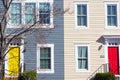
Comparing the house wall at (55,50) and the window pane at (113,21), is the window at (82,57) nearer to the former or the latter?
the house wall at (55,50)

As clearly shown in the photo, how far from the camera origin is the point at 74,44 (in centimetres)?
3250

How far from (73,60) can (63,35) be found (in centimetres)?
199

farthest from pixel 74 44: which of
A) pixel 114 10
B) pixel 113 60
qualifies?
pixel 114 10

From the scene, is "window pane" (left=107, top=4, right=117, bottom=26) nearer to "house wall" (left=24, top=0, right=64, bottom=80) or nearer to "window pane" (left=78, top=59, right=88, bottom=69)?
"window pane" (left=78, top=59, right=88, bottom=69)

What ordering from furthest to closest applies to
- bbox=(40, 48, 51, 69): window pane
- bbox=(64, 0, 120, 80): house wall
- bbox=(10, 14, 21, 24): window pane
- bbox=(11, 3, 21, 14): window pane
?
bbox=(40, 48, 51, 69): window pane
bbox=(64, 0, 120, 80): house wall
bbox=(11, 3, 21, 14): window pane
bbox=(10, 14, 21, 24): window pane

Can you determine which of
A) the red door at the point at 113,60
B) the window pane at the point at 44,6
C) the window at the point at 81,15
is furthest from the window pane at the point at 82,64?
the window pane at the point at 44,6

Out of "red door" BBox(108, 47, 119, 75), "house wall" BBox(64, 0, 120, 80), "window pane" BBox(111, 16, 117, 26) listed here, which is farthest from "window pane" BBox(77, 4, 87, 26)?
"red door" BBox(108, 47, 119, 75)

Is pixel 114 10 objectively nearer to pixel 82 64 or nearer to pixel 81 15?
pixel 81 15

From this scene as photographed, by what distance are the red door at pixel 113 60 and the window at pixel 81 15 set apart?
2630 millimetres

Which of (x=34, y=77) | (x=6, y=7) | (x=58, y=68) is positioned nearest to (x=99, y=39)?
(x=58, y=68)

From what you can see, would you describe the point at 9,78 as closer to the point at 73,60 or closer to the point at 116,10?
the point at 73,60

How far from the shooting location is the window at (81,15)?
32812 mm

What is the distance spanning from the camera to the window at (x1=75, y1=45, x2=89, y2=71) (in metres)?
32.5

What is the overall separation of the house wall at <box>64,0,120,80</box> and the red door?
23.3 inches
